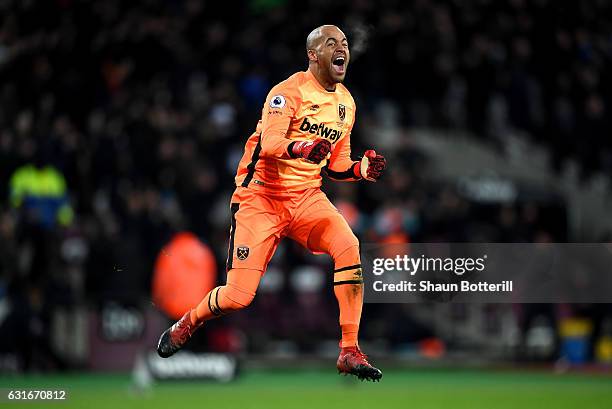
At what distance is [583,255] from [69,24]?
31.3 feet

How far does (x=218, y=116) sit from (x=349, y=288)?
28.2 ft

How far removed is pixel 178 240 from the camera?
50.0 feet

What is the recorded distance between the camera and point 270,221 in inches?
375

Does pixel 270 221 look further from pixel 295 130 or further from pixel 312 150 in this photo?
pixel 312 150

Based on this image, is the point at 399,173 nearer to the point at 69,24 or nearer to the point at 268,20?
the point at 268,20

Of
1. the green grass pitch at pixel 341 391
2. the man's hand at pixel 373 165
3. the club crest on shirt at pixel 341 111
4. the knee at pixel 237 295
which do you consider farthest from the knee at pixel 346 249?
the green grass pitch at pixel 341 391

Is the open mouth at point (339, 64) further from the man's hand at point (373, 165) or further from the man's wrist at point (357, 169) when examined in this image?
the man's wrist at point (357, 169)

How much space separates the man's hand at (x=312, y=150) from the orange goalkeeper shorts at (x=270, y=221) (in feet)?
2.41

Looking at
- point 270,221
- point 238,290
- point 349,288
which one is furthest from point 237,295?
point 349,288

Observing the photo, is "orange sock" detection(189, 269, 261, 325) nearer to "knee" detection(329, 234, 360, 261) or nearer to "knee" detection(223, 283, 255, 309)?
"knee" detection(223, 283, 255, 309)

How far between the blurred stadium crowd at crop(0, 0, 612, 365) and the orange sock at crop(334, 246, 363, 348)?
510 cm

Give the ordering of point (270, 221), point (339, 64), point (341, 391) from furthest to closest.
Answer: point (341, 391), point (270, 221), point (339, 64)

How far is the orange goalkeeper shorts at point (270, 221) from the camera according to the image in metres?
9.45

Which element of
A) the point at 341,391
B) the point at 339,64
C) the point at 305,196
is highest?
the point at 339,64
